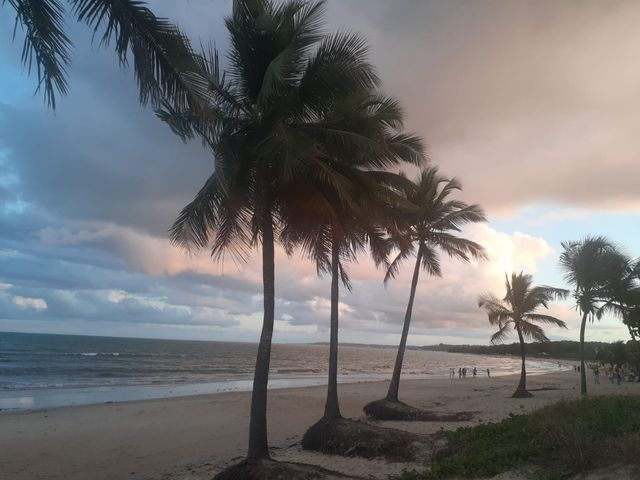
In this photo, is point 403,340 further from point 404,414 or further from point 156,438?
point 156,438

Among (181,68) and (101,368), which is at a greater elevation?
(181,68)

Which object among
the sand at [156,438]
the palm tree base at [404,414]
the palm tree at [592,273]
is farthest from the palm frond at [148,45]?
the palm tree at [592,273]

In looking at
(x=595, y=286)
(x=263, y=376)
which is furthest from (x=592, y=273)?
(x=263, y=376)

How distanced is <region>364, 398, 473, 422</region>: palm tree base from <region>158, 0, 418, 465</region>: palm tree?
7.41 meters

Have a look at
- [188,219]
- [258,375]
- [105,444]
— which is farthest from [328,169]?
[105,444]

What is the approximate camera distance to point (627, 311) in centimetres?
2347

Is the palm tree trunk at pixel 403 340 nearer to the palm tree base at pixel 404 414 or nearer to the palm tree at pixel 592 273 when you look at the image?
the palm tree base at pixel 404 414

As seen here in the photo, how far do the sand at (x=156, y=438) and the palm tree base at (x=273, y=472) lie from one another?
107 cm

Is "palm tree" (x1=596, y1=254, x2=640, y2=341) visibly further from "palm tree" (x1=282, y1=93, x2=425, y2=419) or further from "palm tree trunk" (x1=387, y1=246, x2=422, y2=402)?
"palm tree" (x1=282, y1=93, x2=425, y2=419)

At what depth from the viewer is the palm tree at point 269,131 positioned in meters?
9.53

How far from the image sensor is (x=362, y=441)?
37.3 feet

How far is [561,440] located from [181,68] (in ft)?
Result: 24.6

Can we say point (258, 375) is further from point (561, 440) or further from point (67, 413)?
point (67, 413)

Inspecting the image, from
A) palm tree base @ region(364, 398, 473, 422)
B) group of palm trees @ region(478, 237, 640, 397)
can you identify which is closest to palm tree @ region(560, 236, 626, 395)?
group of palm trees @ region(478, 237, 640, 397)
